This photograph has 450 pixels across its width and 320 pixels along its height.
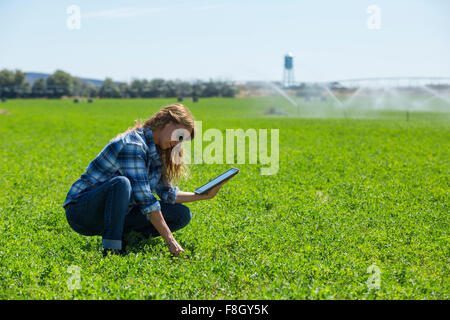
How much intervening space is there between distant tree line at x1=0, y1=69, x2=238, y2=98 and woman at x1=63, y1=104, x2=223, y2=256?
3471 inches

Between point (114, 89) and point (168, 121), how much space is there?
96.8m

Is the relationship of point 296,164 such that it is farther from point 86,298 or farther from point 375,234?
point 86,298

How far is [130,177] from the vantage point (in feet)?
16.5

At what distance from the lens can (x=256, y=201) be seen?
28.4 ft

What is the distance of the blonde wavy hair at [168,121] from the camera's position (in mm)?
5027

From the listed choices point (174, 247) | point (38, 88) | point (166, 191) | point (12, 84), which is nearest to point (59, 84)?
point (38, 88)

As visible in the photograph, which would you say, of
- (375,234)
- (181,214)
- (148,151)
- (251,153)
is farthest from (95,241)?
(251,153)

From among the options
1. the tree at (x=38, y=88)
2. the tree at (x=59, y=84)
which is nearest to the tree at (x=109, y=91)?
the tree at (x=59, y=84)

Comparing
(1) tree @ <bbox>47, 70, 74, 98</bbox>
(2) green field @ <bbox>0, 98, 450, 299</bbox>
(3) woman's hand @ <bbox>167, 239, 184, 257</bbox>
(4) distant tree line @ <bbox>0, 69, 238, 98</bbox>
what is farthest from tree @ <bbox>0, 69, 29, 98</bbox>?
(3) woman's hand @ <bbox>167, 239, 184, 257</bbox>

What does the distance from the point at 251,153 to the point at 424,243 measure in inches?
397

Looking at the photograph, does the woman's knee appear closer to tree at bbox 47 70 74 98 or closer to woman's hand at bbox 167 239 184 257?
woman's hand at bbox 167 239 184 257
